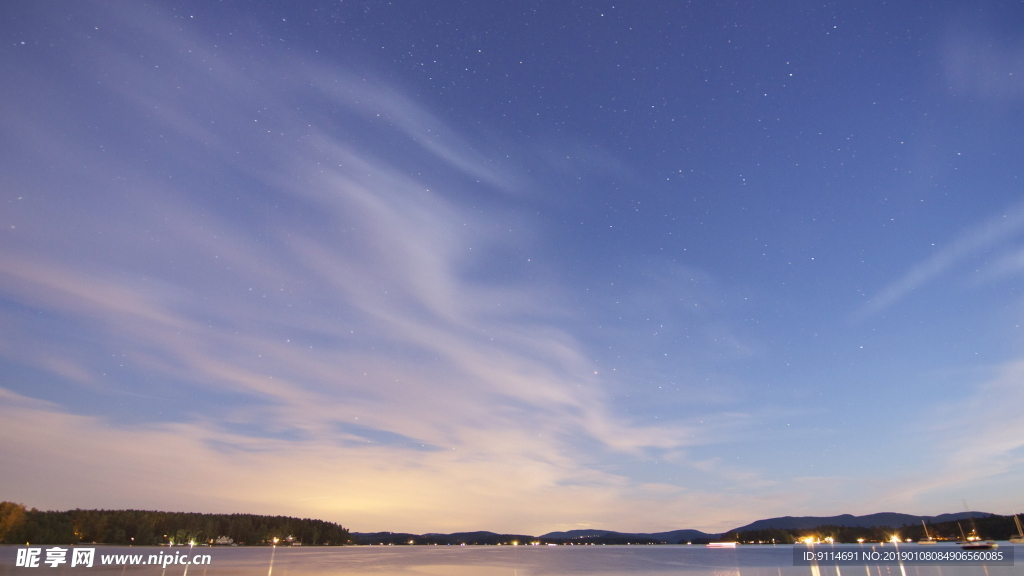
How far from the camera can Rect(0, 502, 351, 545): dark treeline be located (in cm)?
9679

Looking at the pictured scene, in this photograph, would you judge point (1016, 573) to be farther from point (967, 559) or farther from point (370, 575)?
point (370, 575)

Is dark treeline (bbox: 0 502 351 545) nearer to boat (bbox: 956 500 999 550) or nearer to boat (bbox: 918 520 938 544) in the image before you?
boat (bbox: 956 500 999 550)

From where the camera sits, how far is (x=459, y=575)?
Result: 65375 millimetres

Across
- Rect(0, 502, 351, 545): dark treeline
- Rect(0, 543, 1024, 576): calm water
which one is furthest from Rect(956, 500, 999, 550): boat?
Rect(0, 502, 351, 545): dark treeline

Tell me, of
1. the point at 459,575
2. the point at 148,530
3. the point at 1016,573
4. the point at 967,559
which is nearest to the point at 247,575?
the point at 459,575

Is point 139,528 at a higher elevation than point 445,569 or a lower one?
higher

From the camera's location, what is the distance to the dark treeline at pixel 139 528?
96788 mm

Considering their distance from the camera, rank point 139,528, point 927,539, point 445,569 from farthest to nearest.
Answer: point 927,539, point 139,528, point 445,569

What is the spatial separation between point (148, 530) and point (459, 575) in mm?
96821

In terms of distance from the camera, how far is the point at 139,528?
12250cm

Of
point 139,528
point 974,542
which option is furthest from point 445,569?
point 974,542

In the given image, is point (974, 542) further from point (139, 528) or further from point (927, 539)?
point (139, 528)

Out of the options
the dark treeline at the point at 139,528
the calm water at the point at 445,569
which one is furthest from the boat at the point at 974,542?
the dark treeline at the point at 139,528

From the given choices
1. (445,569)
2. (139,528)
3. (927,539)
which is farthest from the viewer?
(927,539)
